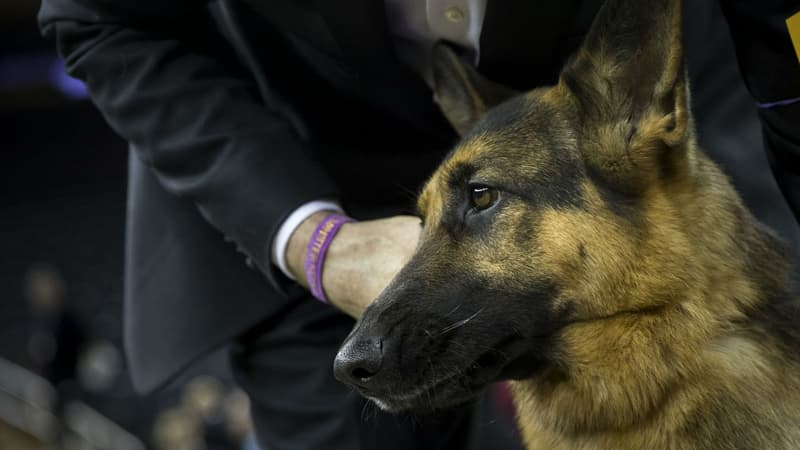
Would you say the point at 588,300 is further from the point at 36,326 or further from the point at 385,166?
the point at 36,326

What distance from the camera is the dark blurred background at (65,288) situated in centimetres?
508

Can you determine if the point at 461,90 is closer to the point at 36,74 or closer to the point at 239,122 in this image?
the point at 239,122

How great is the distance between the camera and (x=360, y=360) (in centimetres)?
153

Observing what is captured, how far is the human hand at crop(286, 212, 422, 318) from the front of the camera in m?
1.90

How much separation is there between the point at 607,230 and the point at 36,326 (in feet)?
15.4

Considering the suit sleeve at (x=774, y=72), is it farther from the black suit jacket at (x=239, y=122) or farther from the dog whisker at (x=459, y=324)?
the dog whisker at (x=459, y=324)

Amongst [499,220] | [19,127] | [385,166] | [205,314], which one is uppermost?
[499,220]

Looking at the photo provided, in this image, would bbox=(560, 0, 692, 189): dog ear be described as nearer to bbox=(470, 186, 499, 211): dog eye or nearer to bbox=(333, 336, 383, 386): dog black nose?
bbox=(470, 186, 499, 211): dog eye

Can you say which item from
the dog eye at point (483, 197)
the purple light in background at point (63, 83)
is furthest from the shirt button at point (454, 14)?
the purple light in background at point (63, 83)

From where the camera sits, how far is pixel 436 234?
1735 millimetres

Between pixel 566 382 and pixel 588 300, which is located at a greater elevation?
pixel 588 300

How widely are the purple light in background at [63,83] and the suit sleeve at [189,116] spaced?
441cm

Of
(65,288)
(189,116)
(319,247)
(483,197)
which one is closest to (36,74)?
(65,288)

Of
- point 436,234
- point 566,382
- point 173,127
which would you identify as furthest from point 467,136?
point 173,127
